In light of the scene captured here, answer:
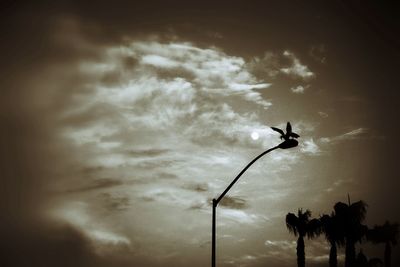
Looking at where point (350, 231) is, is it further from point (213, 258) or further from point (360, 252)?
point (213, 258)

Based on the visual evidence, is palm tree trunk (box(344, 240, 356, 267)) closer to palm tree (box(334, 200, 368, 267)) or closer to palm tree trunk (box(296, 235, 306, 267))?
palm tree (box(334, 200, 368, 267))

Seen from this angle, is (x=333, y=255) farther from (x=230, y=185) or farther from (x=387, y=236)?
(x=230, y=185)

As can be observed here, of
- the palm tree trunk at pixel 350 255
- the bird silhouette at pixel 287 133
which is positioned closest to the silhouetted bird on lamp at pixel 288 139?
the bird silhouette at pixel 287 133

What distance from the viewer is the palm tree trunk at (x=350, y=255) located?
37188 millimetres

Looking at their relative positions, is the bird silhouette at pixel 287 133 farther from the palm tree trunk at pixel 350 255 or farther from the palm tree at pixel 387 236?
the palm tree at pixel 387 236

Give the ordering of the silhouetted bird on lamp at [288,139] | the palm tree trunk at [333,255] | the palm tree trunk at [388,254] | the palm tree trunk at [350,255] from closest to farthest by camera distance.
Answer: the silhouetted bird on lamp at [288,139] → the palm tree trunk at [350,255] → the palm tree trunk at [333,255] → the palm tree trunk at [388,254]

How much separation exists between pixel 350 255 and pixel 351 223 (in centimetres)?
294

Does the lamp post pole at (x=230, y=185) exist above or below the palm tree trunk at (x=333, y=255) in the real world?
above

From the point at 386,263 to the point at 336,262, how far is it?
45.3 feet

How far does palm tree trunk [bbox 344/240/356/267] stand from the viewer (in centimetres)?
3719

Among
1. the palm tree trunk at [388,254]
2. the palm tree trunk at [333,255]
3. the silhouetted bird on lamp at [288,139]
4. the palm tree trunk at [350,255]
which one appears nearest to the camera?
the silhouetted bird on lamp at [288,139]

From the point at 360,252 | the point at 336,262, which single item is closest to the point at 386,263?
the point at 360,252

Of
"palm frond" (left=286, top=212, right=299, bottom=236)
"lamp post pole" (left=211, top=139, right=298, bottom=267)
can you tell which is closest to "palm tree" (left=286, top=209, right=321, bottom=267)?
"palm frond" (left=286, top=212, right=299, bottom=236)

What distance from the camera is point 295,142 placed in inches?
611
